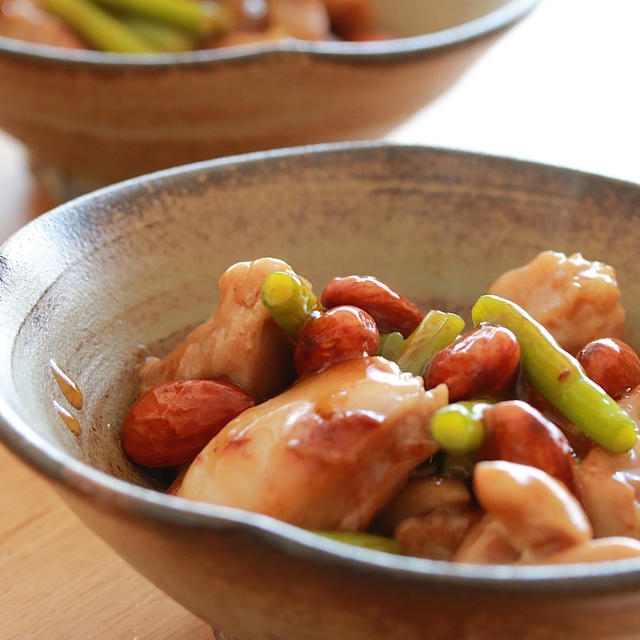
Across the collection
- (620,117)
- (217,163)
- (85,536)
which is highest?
(217,163)

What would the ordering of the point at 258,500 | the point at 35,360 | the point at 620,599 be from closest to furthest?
the point at 620,599, the point at 258,500, the point at 35,360

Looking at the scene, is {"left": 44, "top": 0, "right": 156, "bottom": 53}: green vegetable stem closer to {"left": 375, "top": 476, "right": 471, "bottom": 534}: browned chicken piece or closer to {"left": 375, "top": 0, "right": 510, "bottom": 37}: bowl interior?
{"left": 375, "top": 0, "right": 510, "bottom": 37}: bowl interior

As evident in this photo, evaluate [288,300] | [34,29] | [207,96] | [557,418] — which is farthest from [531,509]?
[34,29]

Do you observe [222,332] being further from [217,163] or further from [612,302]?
[612,302]

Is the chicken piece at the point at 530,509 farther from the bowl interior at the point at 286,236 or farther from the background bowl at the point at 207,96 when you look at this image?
the background bowl at the point at 207,96

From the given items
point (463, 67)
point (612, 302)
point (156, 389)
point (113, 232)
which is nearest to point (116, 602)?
point (156, 389)

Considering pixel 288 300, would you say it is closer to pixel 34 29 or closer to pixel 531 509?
pixel 531 509

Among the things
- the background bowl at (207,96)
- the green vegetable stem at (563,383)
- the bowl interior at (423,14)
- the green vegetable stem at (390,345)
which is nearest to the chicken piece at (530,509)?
the green vegetable stem at (563,383)
